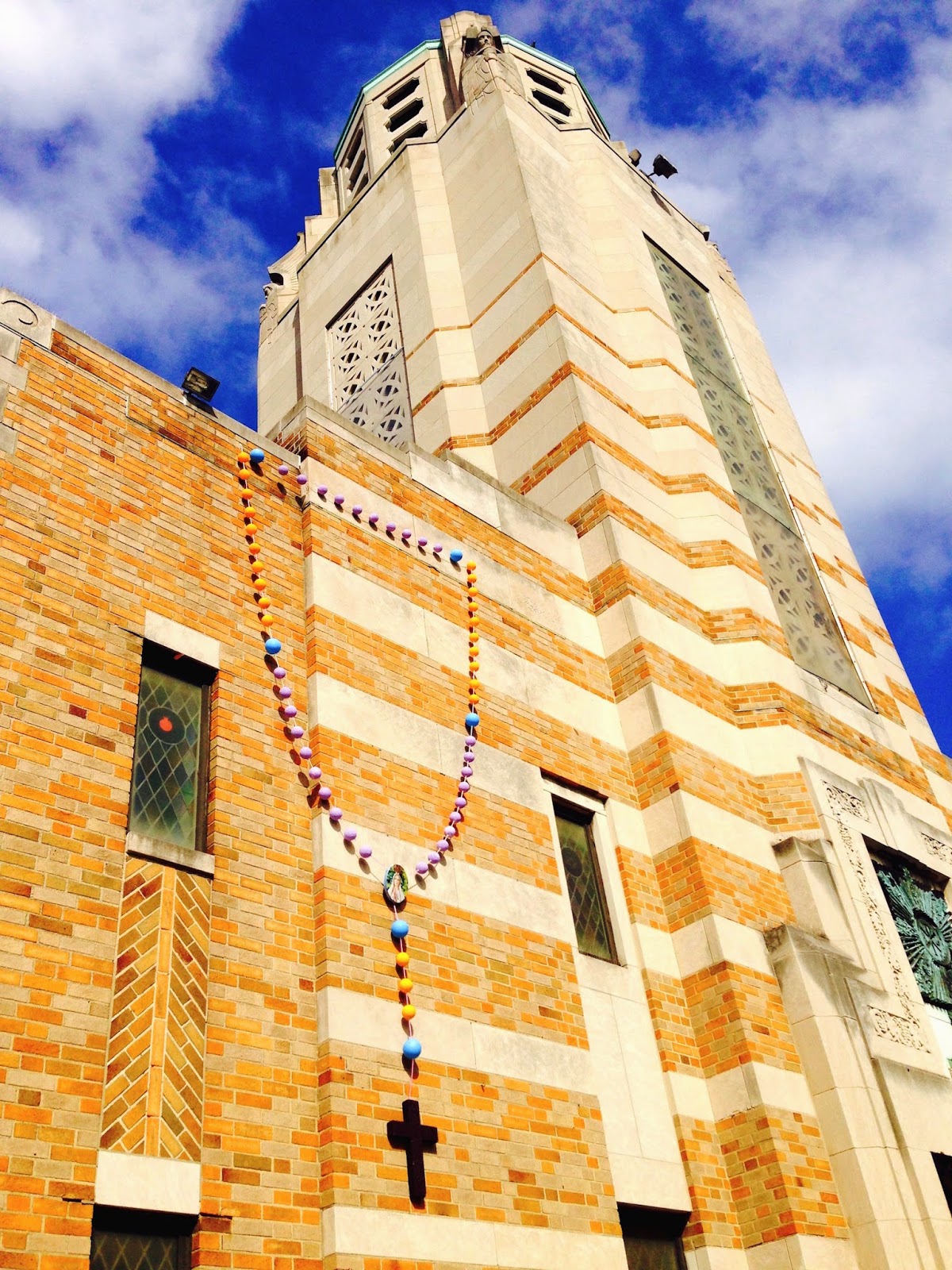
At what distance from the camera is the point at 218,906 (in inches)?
277

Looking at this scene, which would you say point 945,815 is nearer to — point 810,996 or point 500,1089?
point 810,996

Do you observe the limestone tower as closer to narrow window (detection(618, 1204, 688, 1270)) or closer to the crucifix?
narrow window (detection(618, 1204, 688, 1270))

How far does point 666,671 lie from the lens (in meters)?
11.6

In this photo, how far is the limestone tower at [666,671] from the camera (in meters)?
8.94

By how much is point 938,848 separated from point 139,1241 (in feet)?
33.8

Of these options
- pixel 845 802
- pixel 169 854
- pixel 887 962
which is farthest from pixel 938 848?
pixel 169 854

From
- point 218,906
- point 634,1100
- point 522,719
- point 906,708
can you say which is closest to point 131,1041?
point 218,906

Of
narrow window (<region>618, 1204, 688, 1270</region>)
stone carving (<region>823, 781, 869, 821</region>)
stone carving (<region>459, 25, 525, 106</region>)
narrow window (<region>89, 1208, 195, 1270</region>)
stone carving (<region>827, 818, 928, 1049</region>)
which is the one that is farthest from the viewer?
stone carving (<region>459, 25, 525, 106</region>)

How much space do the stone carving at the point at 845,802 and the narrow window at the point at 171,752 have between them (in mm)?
6857

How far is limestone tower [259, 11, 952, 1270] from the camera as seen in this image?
29.3 ft

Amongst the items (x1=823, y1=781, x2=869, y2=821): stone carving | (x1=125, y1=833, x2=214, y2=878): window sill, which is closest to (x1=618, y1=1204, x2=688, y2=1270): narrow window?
(x1=125, y1=833, x2=214, y2=878): window sill

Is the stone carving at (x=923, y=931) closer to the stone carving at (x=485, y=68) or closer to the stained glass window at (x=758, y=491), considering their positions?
the stained glass window at (x=758, y=491)

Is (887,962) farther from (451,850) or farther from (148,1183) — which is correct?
(148,1183)

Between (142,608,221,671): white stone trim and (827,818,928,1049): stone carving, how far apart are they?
6.53m
